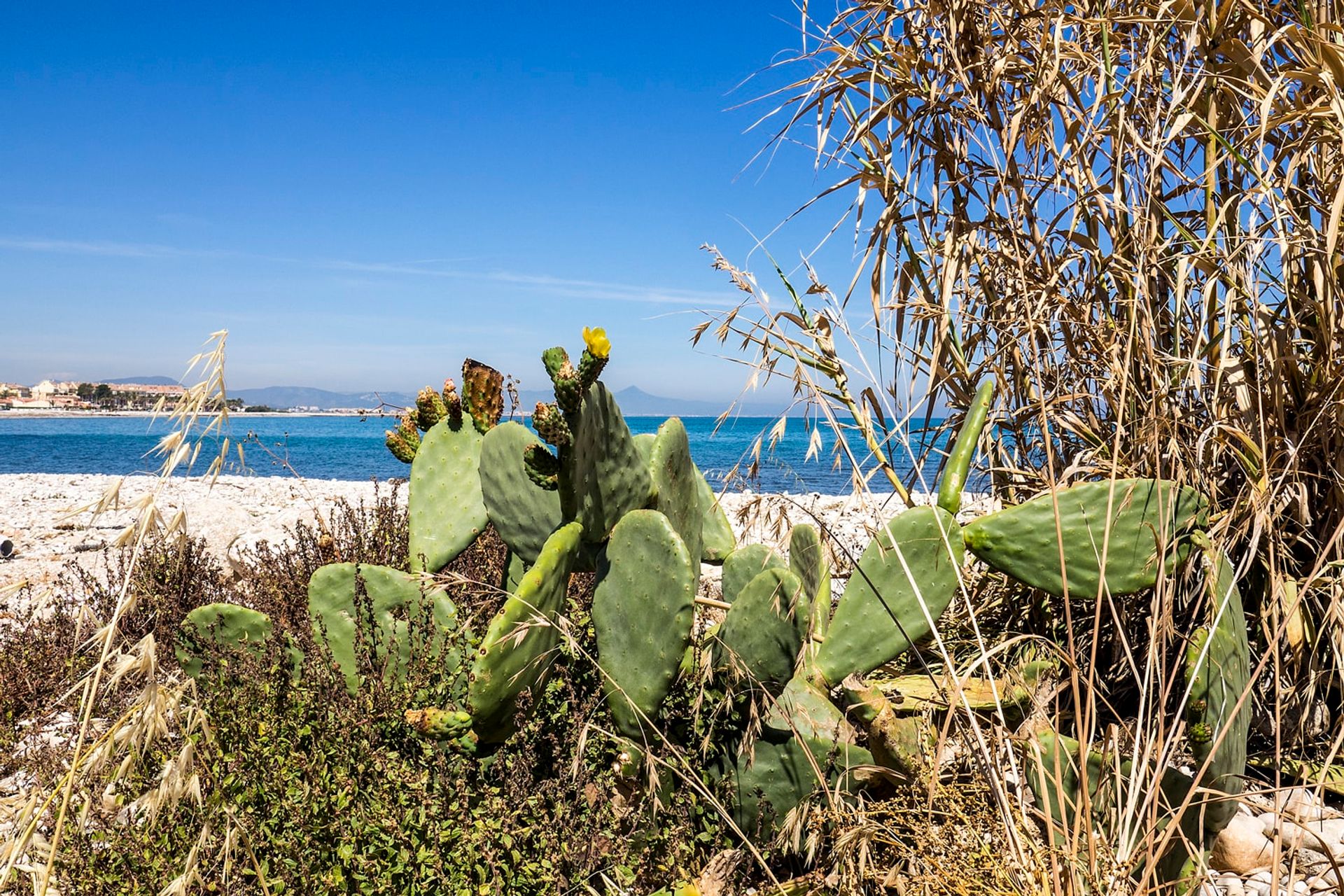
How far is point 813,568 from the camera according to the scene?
7.34ft

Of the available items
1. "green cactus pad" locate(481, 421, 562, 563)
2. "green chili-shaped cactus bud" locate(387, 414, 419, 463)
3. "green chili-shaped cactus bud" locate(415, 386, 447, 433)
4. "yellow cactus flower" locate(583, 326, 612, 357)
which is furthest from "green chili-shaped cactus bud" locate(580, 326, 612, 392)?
"green chili-shaped cactus bud" locate(387, 414, 419, 463)

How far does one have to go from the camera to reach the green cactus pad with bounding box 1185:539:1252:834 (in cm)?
160

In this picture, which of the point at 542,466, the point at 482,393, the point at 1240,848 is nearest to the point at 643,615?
the point at 542,466

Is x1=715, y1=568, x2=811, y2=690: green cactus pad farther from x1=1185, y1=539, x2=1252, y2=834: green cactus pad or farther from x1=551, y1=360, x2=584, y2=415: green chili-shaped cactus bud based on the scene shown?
x1=1185, y1=539, x2=1252, y2=834: green cactus pad

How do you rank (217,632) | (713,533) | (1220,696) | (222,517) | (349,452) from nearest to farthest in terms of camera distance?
(1220,696)
(217,632)
(713,533)
(222,517)
(349,452)

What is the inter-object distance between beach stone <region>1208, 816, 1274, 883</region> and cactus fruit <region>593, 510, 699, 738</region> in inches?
48.4

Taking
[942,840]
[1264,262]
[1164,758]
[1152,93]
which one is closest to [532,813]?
[942,840]

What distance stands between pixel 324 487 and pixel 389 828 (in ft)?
39.7

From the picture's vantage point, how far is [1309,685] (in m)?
1.87

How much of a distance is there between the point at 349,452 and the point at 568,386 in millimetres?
38485

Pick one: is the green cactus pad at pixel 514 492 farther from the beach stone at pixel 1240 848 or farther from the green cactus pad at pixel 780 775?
the beach stone at pixel 1240 848

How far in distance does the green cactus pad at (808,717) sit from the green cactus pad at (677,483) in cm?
47

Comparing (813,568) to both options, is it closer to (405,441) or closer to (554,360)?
(554,360)

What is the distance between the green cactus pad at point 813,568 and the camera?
2.18 metres
